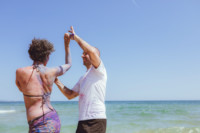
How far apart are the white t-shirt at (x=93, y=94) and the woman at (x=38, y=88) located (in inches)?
19.4

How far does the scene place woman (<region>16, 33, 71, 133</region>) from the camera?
7.12 ft

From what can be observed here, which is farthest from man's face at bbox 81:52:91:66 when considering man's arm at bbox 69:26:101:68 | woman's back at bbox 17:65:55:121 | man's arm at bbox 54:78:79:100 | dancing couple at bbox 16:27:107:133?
woman's back at bbox 17:65:55:121

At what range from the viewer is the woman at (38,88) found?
217 centimetres

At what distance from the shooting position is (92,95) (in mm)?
2689

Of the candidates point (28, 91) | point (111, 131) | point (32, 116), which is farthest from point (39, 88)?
point (111, 131)

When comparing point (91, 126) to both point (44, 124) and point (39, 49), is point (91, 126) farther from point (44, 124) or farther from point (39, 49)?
point (39, 49)

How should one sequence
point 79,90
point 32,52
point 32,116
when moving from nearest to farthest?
point 32,116 → point 32,52 → point 79,90

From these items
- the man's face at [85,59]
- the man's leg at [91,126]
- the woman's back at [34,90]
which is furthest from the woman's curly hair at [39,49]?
the man's leg at [91,126]

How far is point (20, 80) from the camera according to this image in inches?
86.9

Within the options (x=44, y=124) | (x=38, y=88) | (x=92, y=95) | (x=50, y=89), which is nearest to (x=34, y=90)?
(x=38, y=88)

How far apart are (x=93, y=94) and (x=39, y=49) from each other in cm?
85

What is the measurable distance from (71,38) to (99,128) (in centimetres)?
117

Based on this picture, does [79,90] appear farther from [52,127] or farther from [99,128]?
[52,127]

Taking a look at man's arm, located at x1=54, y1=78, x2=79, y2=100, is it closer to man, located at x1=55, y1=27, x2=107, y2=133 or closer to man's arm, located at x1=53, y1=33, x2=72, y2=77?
man, located at x1=55, y1=27, x2=107, y2=133
